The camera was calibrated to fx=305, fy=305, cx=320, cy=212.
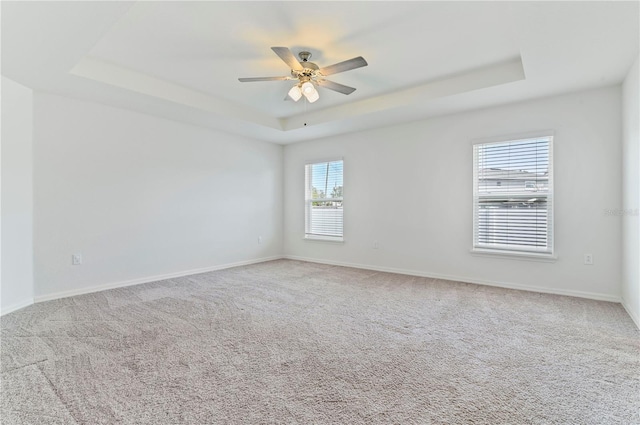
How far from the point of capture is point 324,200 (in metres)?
6.04

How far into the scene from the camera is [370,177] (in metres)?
5.35

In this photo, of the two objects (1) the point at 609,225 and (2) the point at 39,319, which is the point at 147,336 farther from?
(1) the point at 609,225

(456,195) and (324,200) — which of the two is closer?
(456,195)

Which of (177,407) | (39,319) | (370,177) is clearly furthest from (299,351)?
(370,177)

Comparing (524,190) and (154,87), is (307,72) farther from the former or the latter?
(524,190)

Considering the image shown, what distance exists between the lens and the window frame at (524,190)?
3.77 m

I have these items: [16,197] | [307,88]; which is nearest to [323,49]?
[307,88]

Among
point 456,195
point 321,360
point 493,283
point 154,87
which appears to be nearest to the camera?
point 321,360

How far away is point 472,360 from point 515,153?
120 inches

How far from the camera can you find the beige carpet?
160 centimetres

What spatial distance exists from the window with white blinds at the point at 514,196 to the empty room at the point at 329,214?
3 centimetres

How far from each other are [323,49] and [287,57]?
0.51m

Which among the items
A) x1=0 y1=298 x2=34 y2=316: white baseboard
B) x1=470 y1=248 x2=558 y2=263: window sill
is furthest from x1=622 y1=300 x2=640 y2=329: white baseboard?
x1=0 y1=298 x2=34 y2=316: white baseboard

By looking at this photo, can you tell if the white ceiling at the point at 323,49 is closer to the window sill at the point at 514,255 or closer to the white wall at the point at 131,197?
the white wall at the point at 131,197
